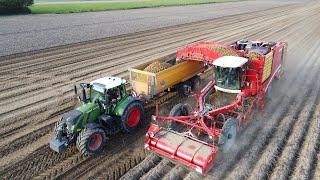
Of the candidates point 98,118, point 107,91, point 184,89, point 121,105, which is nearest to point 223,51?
point 184,89

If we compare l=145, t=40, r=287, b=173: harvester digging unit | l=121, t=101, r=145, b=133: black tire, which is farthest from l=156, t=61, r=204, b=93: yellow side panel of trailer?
l=121, t=101, r=145, b=133: black tire

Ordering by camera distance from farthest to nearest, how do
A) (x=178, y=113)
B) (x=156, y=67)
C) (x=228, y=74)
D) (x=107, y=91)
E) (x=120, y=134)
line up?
1. (x=156, y=67)
2. (x=228, y=74)
3. (x=120, y=134)
4. (x=178, y=113)
5. (x=107, y=91)

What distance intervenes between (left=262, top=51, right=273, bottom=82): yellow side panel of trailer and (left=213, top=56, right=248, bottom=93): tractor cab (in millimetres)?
1281

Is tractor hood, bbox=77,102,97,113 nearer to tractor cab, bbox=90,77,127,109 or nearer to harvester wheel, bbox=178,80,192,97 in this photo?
tractor cab, bbox=90,77,127,109

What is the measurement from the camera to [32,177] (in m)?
9.22

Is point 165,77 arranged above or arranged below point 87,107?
above

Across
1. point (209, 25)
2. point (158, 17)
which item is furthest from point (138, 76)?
point (158, 17)

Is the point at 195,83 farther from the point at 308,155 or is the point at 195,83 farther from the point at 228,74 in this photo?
the point at 308,155

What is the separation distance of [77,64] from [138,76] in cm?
786

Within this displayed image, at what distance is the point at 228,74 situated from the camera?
40.4 ft

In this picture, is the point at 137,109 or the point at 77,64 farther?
the point at 77,64

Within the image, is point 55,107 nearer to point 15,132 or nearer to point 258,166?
point 15,132

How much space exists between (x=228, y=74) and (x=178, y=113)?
2545mm

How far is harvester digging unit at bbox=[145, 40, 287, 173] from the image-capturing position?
9406 millimetres
